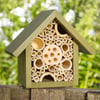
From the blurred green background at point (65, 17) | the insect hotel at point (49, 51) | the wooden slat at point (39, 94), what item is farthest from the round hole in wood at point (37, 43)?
the blurred green background at point (65, 17)

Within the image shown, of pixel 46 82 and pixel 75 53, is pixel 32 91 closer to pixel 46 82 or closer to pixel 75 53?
pixel 46 82

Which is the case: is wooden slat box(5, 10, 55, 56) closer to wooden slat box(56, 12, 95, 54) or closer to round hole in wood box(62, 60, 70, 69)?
wooden slat box(56, 12, 95, 54)

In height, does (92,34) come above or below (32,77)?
above

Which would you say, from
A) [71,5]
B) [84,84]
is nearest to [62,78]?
[84,84]

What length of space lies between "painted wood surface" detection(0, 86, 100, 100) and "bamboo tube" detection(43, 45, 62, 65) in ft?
0.44

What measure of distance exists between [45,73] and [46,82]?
4 cm

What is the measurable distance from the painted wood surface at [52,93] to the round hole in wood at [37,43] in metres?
0.20

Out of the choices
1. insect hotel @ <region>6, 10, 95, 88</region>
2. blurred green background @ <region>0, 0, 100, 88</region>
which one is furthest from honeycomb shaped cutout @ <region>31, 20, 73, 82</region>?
blurred green background @ <region>0, 0, 100, 88</region>

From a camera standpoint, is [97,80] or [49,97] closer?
[49,97]

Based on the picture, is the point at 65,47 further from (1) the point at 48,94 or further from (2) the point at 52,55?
(1) the point at 48,94

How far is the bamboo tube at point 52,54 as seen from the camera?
65.9 inches

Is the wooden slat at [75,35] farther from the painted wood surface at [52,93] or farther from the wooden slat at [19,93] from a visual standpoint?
the wooden slat at [19,93]

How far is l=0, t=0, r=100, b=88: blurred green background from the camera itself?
3.02 metres

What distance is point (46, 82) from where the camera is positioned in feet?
5.49
